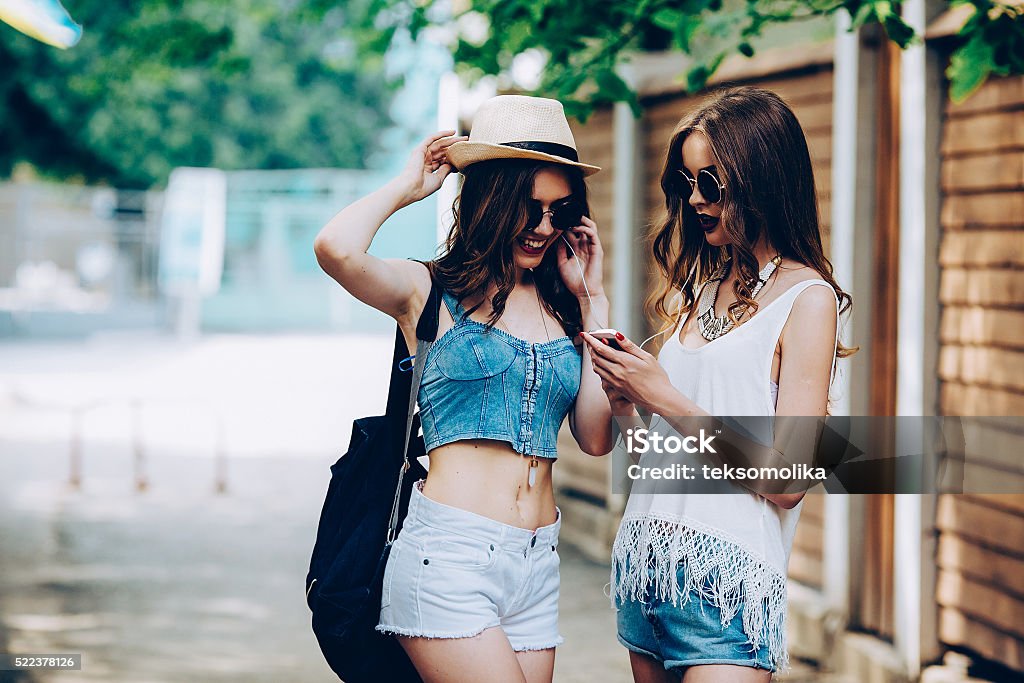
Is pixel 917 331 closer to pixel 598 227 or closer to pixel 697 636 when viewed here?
pixel 697 636

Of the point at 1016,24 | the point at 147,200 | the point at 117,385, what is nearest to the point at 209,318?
the point at 147,200

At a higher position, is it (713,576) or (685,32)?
(685,32)

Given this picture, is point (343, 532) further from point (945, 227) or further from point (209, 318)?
point (209, 318)

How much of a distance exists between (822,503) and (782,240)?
11.3 ft

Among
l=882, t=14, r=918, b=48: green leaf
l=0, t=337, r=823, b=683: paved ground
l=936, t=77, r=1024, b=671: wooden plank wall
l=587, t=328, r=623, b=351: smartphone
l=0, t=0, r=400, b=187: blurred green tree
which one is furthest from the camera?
l=0, t=0, r=400, b=187: blurred green tree

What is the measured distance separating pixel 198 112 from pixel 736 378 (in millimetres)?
29851

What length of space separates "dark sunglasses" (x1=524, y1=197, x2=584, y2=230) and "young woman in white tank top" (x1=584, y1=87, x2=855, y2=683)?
0.85ft

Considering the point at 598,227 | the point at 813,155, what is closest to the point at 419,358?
the point at 813,155

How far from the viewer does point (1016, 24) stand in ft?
11.2

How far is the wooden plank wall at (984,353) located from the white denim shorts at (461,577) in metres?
2.49

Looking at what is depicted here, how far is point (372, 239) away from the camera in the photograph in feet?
8.87

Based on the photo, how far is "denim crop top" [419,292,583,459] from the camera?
9.00 ft

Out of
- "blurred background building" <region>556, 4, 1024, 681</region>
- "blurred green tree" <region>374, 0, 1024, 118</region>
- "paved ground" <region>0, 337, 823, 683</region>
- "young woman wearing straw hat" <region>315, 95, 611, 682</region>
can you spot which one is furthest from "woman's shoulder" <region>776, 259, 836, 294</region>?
"paved ground" <region>0, 337, 823, 683</region>

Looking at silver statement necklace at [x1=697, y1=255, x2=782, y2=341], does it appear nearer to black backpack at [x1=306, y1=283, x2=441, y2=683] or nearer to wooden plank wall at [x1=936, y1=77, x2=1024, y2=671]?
black backpack at [x1=306, y1=283, x2=441, y2=683]
